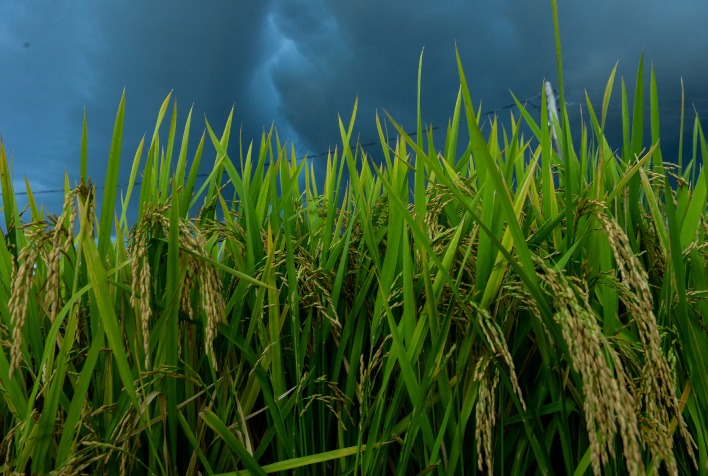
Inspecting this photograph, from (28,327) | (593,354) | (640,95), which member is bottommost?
(593,354)

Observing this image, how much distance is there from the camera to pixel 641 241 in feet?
4.29

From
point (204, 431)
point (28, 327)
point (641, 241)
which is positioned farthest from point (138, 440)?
point (641, 241)

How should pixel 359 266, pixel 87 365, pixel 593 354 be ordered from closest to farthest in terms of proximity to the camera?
pixel 593 354 < pixel 87 365 < pixel 359 266

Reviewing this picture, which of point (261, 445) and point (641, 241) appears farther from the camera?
point (641, 241)

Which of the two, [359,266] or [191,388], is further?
[359,266]

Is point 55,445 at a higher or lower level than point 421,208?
lower

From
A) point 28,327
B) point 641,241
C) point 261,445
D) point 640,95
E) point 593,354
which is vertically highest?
point 640,95

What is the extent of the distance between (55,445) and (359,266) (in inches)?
25.9

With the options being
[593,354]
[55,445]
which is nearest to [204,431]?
[55,445]

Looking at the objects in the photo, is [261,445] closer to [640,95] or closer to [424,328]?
[424,328]

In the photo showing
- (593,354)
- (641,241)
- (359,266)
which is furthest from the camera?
(641,241)

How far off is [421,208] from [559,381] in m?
0.41

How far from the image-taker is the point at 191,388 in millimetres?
1075

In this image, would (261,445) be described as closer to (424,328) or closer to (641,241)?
(424,328)
